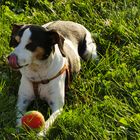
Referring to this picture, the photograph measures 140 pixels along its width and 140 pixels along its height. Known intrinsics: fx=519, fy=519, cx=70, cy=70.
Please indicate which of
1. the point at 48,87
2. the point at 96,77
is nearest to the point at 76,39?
the point at 96,77

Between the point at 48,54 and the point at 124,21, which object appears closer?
the point at 48,54

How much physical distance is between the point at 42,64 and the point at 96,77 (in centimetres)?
68

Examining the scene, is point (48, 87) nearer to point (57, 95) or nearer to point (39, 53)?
point (57, 95)

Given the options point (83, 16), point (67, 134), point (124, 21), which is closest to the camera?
point (67, 134)

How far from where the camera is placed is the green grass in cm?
401

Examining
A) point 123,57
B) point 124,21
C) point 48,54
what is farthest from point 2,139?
point 124,21

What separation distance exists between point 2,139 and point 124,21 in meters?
2.12

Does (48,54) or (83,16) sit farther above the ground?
(48,54)

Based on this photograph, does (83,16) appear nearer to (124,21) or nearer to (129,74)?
(124,21)

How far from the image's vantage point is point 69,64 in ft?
15.7

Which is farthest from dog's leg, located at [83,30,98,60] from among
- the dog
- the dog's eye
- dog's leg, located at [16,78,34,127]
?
the dog's eye

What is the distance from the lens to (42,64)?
437 cm

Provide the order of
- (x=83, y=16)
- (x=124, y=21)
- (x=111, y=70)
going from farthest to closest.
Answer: (x=83, y=16), (x=124, y=21), (x=111, y=70)

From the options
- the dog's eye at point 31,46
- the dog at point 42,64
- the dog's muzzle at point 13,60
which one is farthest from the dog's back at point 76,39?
the dog's muzzle at point 13,60
